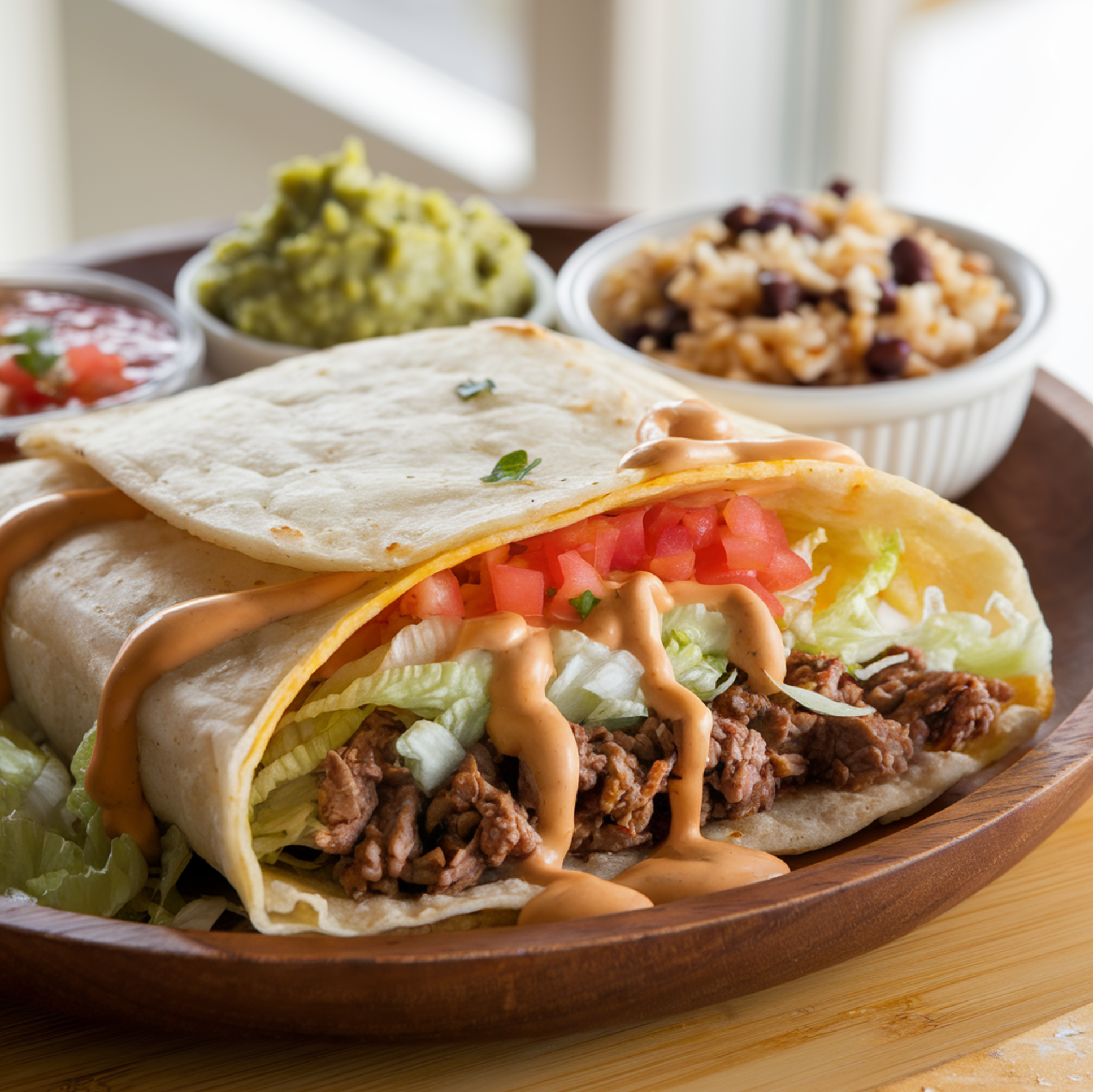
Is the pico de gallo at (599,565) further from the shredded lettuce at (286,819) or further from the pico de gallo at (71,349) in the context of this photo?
the pico de gallo at (71,349)

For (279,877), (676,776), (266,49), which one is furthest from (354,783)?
(266,49)

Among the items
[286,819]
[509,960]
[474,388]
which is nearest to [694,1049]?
[509,960]

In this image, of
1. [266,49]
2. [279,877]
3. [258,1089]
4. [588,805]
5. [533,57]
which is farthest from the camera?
[266,49]

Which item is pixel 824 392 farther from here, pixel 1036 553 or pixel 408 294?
pixel 408 294

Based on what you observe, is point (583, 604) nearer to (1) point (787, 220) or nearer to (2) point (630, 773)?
(2) point (630, 773)

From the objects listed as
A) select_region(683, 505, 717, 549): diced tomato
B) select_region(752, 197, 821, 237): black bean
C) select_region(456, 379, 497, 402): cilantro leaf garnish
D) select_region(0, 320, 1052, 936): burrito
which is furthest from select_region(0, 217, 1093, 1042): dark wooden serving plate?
select_region(752, 197, 821, 237): black bean

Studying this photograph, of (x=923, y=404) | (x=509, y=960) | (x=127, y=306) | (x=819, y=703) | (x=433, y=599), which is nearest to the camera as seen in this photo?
(x=509, y=960)
